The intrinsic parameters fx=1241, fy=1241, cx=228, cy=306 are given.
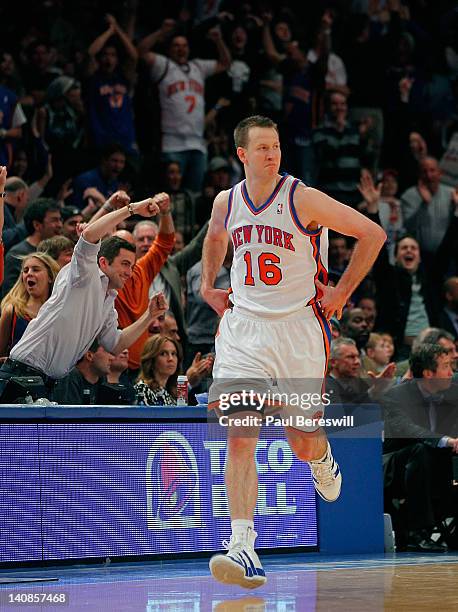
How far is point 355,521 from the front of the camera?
9117 millimetres

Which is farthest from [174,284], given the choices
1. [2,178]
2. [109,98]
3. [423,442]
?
[2,178]

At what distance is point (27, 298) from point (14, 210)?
302 cm

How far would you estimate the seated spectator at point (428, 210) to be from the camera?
14.9 metres

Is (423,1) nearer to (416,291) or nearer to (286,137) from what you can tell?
(286,137)

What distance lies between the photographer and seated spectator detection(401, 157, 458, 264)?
14.9 m

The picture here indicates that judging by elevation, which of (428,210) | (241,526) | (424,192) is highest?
(424,192)

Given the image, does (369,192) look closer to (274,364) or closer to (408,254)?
(408,254)

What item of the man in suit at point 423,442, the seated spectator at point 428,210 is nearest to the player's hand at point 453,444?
the man in suit at point 423,442

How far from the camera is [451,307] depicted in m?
13.5

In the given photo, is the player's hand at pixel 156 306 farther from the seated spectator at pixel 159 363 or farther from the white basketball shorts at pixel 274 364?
the white basketball shorts at pixel 274 364

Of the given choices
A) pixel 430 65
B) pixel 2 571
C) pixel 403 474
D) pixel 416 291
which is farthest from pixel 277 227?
pixel 430 65

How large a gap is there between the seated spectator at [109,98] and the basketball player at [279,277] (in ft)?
22.3

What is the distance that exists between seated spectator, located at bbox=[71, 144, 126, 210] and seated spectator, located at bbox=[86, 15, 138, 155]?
2.36 feet

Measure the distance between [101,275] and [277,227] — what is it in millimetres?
2106
